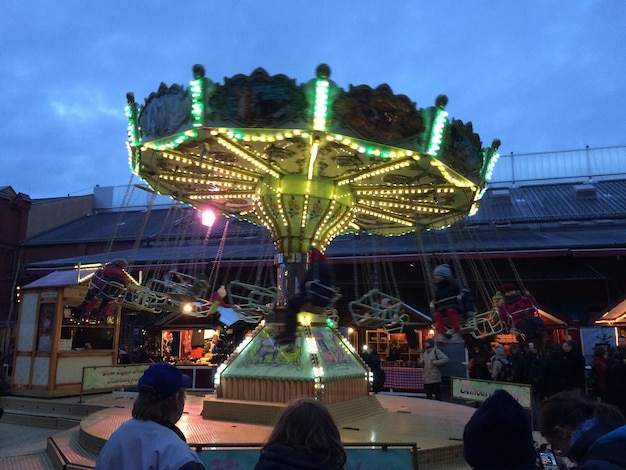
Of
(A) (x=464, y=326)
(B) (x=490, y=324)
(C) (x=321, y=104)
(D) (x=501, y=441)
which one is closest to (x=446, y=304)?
(A) (x=464, y=326)

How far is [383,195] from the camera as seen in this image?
10281 mm

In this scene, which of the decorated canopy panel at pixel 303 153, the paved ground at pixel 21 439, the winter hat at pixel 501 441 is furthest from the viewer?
the paved ground at pixel 21 439

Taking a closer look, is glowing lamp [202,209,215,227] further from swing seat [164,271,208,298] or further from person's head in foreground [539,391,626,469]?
person's head in foreground [539,391,626,469]

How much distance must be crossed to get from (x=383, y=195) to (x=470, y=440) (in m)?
8.46

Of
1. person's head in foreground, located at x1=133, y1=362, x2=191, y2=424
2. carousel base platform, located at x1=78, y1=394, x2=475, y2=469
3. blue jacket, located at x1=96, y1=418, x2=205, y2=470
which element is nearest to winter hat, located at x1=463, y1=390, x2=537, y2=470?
blue jacket, located at x1=96, y1=418, x2=205, y2=470

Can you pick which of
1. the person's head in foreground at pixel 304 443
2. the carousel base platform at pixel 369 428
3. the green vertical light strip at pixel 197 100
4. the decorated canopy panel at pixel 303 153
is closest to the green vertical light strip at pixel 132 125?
the decorated canopy panel at pixel 303 153

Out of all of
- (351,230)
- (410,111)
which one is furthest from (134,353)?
(410,111)

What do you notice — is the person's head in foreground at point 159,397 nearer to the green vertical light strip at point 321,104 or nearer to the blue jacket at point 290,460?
the blue jacket at point 290,460

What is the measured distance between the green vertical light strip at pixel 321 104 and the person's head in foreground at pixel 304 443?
502cm

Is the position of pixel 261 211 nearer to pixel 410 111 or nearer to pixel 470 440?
pixel 410 111

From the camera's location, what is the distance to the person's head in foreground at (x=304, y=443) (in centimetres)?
185

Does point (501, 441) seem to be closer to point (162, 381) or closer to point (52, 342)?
point (162, 381)

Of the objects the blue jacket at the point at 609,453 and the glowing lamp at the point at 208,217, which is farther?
the glowing lamp at the point at 208,217

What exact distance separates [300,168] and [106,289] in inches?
144
